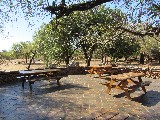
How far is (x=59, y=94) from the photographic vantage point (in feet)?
31.0

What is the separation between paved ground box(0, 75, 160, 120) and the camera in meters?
6.39

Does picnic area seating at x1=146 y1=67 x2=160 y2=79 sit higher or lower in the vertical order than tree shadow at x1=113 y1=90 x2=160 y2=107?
higher

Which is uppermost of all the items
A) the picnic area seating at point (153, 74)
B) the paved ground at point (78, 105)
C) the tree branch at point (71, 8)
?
the tree branch at point (71, 8)

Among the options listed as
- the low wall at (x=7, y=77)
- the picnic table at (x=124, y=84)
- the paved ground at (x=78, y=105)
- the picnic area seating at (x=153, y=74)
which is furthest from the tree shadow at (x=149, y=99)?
the low wall at (x=7, y=77)

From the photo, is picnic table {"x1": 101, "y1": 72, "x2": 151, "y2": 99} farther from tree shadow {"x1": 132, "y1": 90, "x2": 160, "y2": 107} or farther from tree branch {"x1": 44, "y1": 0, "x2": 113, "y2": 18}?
tree branch {"x1": 44, "y1": 0, "x2": 113, "y2": 18}

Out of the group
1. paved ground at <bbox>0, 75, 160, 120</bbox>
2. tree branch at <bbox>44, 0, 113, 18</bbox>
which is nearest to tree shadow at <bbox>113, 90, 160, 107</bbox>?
paved ground at <bbox>0, 75, 160, 120</bbox>

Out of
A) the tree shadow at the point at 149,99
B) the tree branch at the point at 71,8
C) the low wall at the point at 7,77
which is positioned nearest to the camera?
the tree branch at the point at 71,8

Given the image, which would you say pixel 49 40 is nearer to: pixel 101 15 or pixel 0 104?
pixel 101 15

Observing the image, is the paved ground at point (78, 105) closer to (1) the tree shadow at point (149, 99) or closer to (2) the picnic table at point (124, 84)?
(1) the tree shadow at point (149, 99)

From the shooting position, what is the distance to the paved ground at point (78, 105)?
6387 mm

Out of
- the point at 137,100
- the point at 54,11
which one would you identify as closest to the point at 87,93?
the point at 137,100

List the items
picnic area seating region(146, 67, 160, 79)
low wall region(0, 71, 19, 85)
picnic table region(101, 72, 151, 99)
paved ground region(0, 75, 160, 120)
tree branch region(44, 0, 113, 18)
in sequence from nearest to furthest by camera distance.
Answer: tree branch region(44, 0, 113, 18), paved ground region(0, 75, 160, 120), picnic table region(101, 72, 151, 99), low wall region(0, 71, 19, 85), picnic area seating region(146, 67, 160, 79)

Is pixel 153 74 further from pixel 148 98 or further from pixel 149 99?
pixel 149 99

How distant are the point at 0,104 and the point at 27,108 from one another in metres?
1.17
